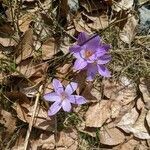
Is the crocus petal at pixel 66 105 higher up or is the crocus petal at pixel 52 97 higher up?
the crocus petal at pixel 52 97

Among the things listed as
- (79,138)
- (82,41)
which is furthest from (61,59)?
(79,138)

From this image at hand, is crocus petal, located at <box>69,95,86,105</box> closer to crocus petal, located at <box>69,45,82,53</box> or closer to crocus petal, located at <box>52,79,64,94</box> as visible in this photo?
crocus petal, located at <box>52,79,64,94</box>

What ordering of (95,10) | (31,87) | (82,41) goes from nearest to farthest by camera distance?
(82,41)
(31,87)
(95,10)

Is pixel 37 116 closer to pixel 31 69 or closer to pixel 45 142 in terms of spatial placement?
pixel 45 142

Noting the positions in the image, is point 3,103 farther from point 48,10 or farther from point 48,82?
point 48,10

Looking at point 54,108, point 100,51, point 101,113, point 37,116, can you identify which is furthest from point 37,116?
point 100,51

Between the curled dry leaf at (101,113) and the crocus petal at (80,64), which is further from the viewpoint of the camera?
the curled dry leaf at (101,113)

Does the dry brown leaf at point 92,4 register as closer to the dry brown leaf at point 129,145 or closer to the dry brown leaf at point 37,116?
the dry brown leaf at point 37,116

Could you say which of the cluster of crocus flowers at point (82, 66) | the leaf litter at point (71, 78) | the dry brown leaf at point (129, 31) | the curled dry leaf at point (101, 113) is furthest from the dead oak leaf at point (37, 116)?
the dry brown leaf at point (129, 31)
